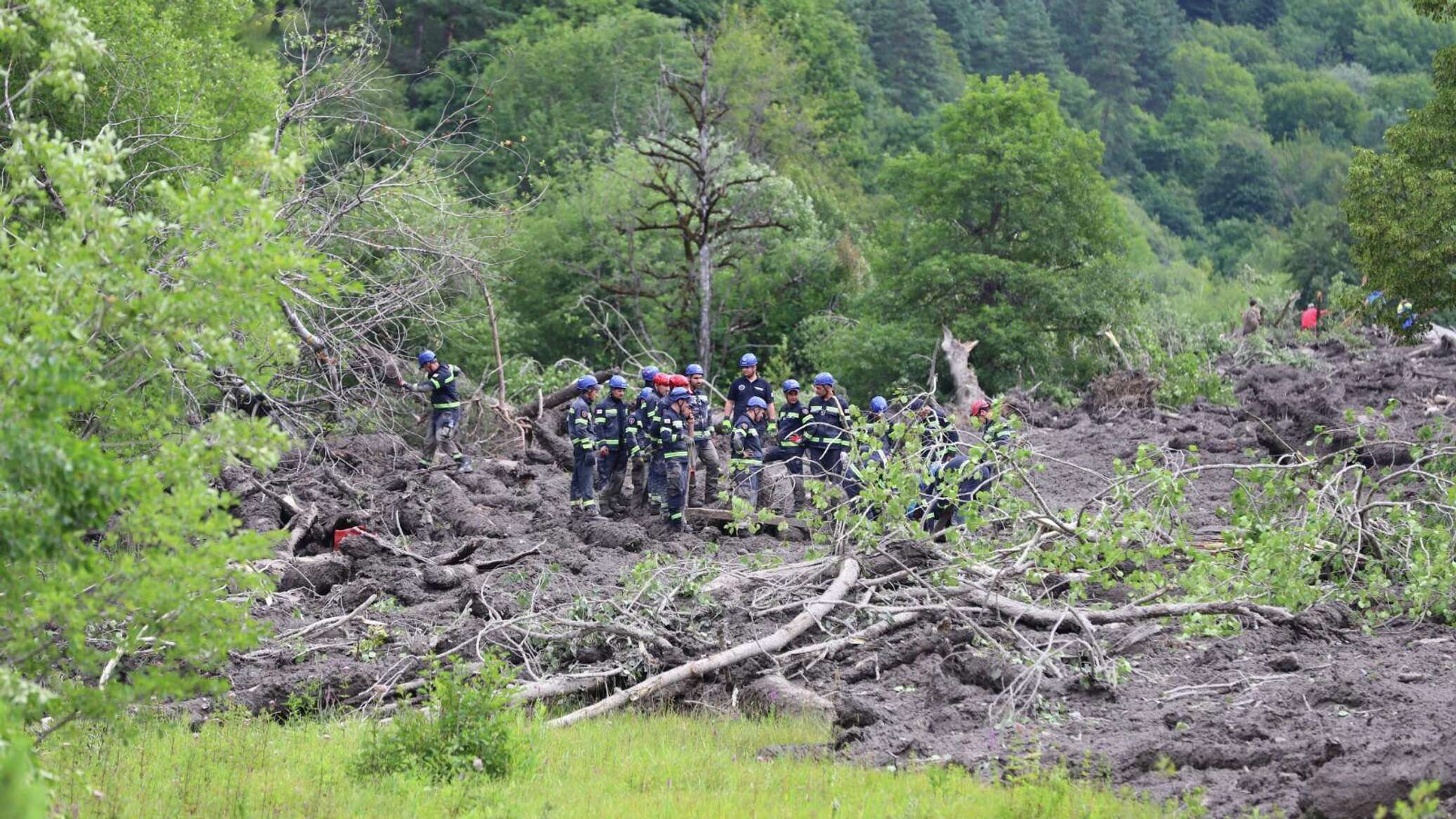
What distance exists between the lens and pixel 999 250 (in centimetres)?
3097

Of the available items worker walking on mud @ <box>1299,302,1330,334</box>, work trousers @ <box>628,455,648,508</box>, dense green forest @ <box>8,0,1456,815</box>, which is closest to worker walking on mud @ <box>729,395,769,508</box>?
work trousers @ <box>628,455,648,508</box>

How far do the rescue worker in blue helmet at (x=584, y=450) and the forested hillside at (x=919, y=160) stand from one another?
2547mm

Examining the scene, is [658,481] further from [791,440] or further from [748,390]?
[748,390]

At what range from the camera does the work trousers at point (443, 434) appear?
67.5 ft

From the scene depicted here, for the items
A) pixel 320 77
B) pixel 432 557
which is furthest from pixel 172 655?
pixel 320 77

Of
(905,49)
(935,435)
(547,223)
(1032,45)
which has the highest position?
(1032,45)

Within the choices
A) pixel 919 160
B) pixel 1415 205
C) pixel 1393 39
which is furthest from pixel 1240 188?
pixel 1415 205

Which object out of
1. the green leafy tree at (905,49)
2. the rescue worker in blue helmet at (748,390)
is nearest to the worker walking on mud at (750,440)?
the rescue worker in blue helmet at (748,390)

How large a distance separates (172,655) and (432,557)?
8176 millimetres

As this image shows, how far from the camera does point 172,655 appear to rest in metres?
7.00

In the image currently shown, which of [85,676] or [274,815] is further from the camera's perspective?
[85,676]

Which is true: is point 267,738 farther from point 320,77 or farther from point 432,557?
point 320,77

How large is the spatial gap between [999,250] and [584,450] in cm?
1500

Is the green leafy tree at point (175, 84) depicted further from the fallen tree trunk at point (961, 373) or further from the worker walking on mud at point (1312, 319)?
the worker walking on mud at point (1312, 319)
